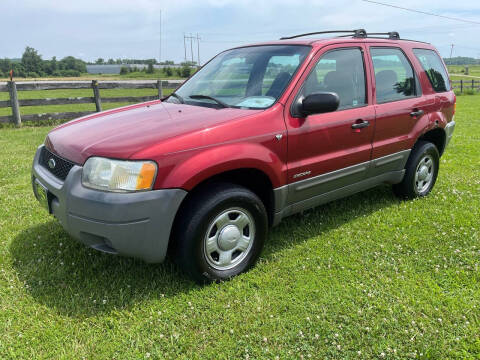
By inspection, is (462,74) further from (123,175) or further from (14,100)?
(123,175)

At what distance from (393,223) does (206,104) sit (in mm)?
2320

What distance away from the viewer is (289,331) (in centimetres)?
254

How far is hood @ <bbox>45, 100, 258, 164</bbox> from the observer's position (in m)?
2.63

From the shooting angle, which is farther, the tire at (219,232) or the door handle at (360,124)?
the door handle at (360,124)

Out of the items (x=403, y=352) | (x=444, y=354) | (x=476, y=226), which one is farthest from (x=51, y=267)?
(x=476, y=226)

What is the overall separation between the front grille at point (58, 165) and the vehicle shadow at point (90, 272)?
793 mm

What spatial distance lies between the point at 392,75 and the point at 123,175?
3.09 metres

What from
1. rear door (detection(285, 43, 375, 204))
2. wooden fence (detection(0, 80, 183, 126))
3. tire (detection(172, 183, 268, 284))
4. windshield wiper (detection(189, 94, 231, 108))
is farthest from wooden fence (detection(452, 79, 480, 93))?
tire (detection(172, 183, 268, 284))

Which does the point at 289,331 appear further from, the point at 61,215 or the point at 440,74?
the point at 440,74

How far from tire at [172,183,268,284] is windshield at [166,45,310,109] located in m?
0.81

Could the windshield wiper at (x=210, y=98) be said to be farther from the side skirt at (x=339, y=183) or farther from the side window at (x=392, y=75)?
the side window at (x=392, y=75)

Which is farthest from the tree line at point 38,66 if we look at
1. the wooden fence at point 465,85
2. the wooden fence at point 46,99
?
the wooden fence at point 465,85

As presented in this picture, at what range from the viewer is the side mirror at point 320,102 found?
10.1 feet

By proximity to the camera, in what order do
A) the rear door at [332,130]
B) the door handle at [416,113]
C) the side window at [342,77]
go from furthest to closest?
1. the door handle at [416,113]
2. the side window at [342,77]
3. the rear door at [332,130]
